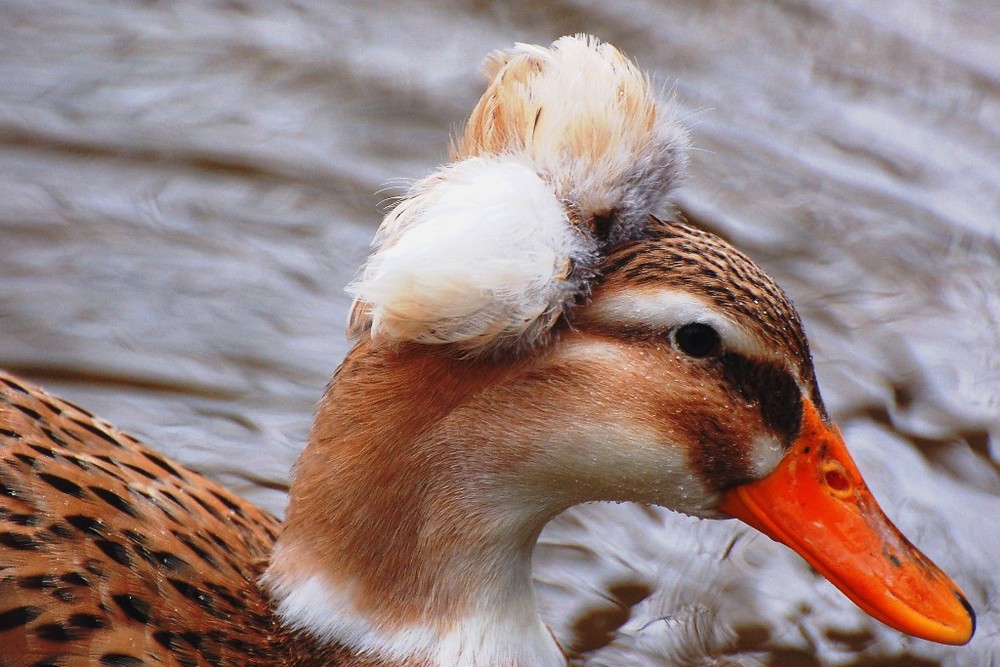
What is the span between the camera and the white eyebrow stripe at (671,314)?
312 cm

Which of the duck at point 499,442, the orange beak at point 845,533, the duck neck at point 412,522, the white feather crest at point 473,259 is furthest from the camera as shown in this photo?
the orange beak at point 845,533

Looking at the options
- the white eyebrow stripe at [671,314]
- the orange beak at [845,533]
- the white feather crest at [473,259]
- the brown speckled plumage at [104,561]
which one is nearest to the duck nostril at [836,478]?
the orange beak at [845,533]

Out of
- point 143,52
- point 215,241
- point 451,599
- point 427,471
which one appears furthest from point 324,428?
point 143,52

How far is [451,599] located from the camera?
3.44 metres

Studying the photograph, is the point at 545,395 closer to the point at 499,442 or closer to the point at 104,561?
the point at 499,442

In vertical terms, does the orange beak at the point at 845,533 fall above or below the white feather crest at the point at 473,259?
below

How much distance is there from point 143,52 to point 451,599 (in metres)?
3.96

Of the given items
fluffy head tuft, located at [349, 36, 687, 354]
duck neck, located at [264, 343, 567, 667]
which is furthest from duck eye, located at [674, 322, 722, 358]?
duck neck, located at [264, 343, 567, 667]

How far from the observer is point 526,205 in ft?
9.89

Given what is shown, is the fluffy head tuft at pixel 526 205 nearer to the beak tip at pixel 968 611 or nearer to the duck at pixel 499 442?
the duck at pixel 499 442

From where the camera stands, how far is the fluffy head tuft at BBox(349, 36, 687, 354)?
2.98 metres

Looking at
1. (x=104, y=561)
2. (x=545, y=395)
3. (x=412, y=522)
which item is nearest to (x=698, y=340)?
(x=545, y=395)

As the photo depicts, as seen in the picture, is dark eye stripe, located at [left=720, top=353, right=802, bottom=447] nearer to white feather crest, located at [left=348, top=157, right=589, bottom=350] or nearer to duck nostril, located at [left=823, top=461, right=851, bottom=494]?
duck nostril, located at [left=823, top=461, right=851, bottom=494]

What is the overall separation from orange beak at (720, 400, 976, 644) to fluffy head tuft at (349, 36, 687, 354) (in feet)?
2.03
